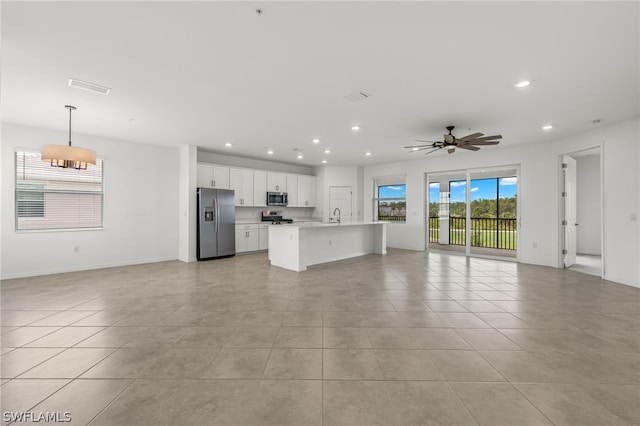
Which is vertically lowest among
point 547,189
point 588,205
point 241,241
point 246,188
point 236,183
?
point 241,241

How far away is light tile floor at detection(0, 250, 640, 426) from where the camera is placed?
5.34 ft

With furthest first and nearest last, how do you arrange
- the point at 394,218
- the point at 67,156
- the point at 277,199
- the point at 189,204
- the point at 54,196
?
the point at 394,218, the point at 277,199, the point at 189,204, the point at 54,196, the point at 67,156

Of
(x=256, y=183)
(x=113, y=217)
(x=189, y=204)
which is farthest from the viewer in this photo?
(x=256, y=183)

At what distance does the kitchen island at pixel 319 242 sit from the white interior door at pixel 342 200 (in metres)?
1.93

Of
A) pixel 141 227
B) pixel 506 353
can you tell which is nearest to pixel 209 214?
pixel 141 227

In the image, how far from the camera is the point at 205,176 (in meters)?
6.88

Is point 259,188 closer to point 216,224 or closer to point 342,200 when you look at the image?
point 216,224

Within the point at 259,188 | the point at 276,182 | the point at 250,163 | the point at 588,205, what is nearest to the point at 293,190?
the point at 276,182

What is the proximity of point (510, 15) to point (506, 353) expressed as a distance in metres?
2.73

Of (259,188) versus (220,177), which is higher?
(220,177)

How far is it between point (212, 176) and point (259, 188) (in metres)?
1.41

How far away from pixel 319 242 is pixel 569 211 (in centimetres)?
554

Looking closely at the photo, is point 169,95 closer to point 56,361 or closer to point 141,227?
point 56,361

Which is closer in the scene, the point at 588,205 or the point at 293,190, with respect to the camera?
the point at 588,205
